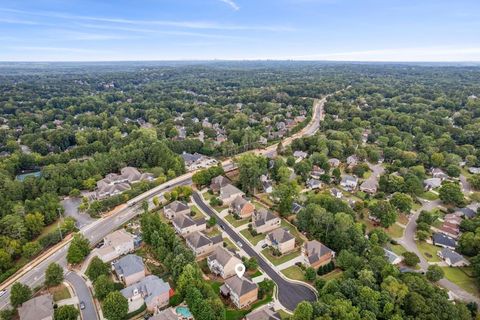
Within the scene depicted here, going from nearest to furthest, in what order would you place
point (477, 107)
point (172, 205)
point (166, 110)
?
1. point (172, 205)
2. point (477, 107)
3. point (166, 110)

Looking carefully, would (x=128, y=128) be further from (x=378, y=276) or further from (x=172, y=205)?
(x=378, y=276)

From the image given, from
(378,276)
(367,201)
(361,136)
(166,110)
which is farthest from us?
(166,110)

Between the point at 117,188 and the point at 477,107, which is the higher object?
the point at 477,107

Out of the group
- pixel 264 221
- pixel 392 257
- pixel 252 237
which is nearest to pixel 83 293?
pixel 252 237

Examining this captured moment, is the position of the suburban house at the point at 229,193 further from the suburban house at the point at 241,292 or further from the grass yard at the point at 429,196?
the grass yard at the point at 429,196

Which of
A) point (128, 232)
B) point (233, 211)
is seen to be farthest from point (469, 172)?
point (128, 232)

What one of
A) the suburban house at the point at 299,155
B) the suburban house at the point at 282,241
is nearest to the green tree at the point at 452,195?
the suburban house at the point at 299,155
